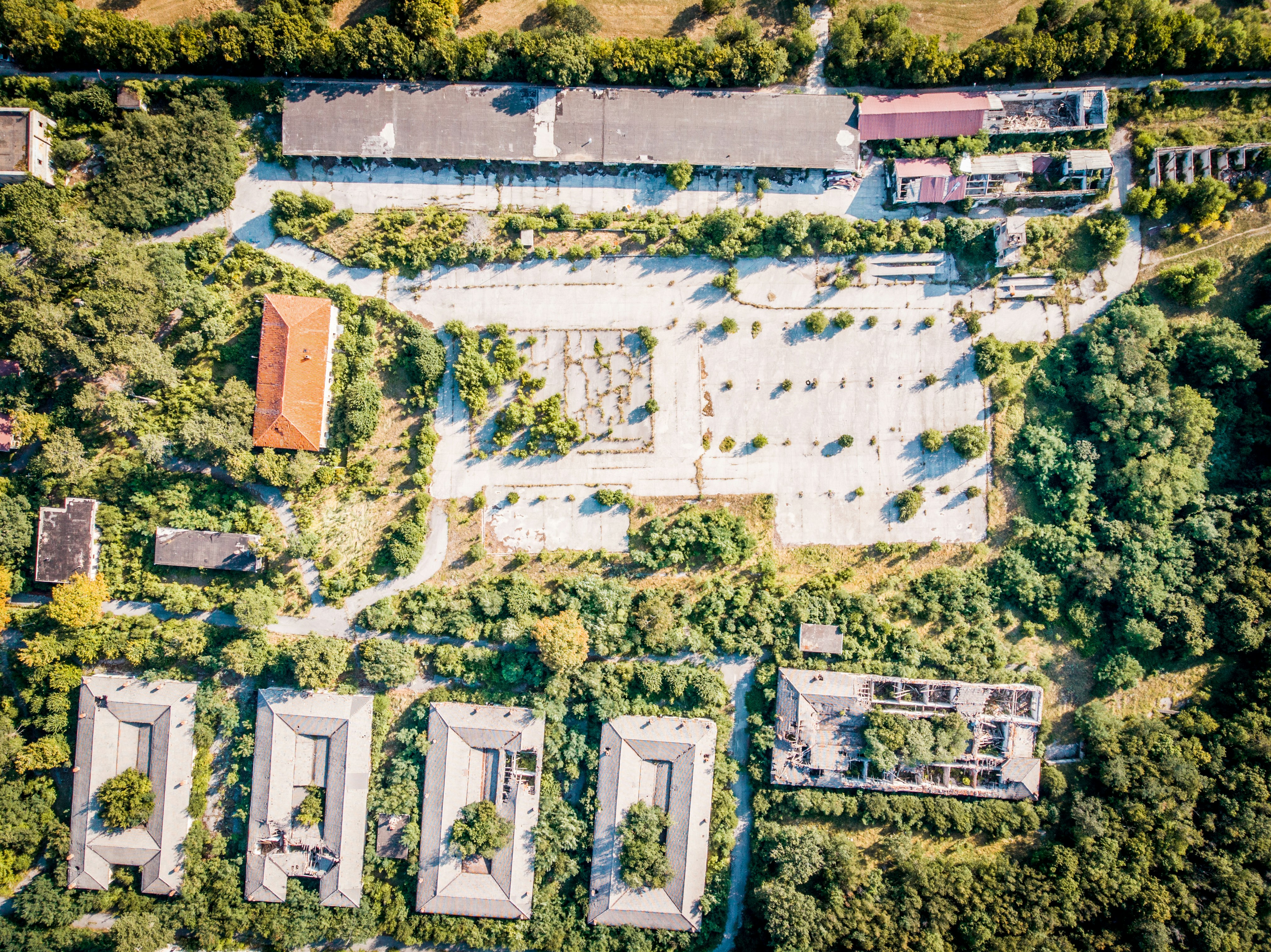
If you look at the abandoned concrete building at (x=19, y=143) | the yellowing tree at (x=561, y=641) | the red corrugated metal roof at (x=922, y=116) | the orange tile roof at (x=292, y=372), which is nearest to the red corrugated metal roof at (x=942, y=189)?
the red corrugated metal roof at (x=922, y=116)

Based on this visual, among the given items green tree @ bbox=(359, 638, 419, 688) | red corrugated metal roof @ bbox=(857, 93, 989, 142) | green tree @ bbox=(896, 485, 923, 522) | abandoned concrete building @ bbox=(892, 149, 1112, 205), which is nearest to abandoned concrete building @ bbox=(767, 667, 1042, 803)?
green tree @ bbox=(896, 485, 923, 522)

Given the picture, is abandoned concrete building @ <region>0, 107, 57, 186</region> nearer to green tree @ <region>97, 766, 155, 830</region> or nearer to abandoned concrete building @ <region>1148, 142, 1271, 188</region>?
green tree @ <region>97, 766, 155, 830</region>

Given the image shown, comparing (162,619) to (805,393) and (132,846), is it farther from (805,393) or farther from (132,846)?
(805,393)

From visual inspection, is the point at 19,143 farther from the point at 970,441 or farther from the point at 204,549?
the point at 970,441

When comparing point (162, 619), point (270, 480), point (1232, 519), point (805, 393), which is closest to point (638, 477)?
point (805, 393)

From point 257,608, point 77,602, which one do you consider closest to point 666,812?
Result: point 257,608

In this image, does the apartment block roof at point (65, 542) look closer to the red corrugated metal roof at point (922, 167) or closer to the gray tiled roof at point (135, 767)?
the gray tiled roof at point (135, 767)
